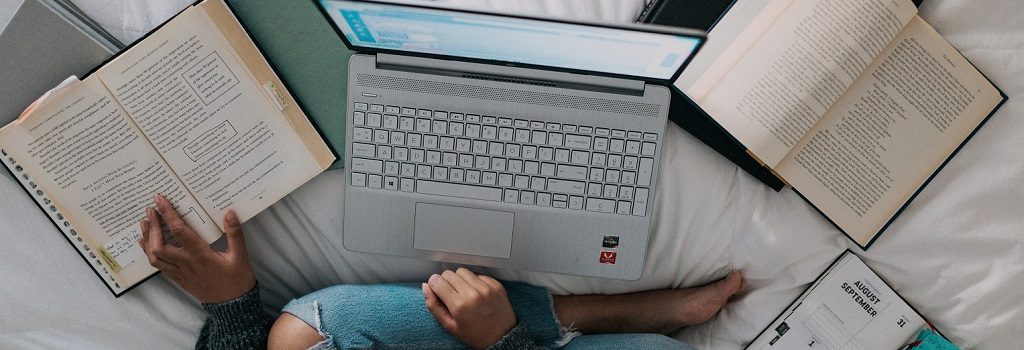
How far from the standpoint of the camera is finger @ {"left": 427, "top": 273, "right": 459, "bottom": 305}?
0.94m

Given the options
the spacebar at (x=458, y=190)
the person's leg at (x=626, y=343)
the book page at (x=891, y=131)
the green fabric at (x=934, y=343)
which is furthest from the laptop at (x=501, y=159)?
the green fabric at (x=934, y=343)

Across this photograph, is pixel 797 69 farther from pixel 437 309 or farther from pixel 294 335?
pixel 294 335

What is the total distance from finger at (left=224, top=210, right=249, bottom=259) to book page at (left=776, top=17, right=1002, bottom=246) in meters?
0.68

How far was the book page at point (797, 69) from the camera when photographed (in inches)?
36.7

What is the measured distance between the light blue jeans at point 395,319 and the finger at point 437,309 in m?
0.04

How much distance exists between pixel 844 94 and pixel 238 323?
81cm

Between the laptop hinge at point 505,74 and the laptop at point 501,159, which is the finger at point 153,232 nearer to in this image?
the laptop at point 501,159

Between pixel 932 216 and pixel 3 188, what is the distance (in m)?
1.15

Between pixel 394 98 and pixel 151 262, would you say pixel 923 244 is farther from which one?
pixel 151 262

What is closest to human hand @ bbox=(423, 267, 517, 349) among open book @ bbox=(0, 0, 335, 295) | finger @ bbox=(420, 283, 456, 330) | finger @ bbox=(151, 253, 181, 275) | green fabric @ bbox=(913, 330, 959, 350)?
finger @ bbox=(420, 283, 456, 330)

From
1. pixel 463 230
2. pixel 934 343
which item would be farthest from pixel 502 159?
pixel 934 343

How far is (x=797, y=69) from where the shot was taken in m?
0.95

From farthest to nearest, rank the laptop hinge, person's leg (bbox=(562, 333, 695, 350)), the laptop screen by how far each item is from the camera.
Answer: person's leg (bbox=(562, 333, 695, 350)) → the laptop hinge → the laptop screen

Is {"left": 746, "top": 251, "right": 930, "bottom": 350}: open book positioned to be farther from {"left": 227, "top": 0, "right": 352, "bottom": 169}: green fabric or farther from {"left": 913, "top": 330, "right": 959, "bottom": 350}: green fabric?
{"left": 227, "top": 0, "right": 352, "bottom": 169}: green fabric
